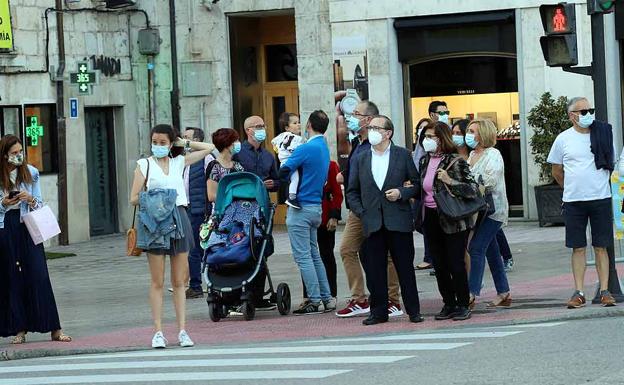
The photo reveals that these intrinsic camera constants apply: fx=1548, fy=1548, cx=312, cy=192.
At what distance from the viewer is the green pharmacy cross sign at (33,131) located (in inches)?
1074

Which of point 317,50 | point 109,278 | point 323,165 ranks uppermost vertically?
point 317,50

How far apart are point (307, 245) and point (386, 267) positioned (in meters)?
1.43

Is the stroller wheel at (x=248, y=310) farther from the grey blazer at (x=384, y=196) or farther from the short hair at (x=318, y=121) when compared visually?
the short hair at (x=318, y=121)

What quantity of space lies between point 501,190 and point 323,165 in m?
1.82

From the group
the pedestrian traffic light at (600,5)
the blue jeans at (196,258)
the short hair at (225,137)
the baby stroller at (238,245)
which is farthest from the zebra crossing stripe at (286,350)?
the blue jeans at (196,258)

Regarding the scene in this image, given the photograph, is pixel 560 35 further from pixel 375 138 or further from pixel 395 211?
pixel 395 211

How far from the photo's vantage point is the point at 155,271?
13547 mm

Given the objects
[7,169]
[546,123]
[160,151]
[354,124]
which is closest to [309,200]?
[354,124]

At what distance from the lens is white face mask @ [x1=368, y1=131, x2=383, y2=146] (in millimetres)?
14352

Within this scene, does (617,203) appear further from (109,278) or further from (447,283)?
(109,278)

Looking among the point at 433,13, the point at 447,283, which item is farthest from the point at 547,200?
the point at 447,283

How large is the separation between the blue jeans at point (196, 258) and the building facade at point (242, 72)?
798 centimetres

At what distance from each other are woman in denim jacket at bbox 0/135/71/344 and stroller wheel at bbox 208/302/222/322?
175cm

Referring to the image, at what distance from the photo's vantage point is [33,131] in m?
27.4
